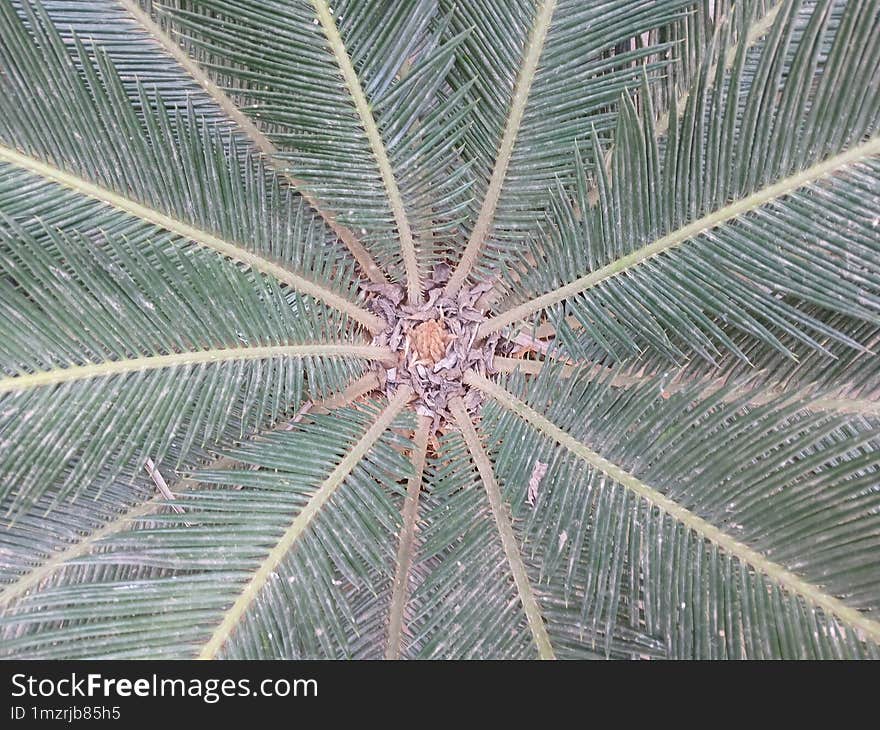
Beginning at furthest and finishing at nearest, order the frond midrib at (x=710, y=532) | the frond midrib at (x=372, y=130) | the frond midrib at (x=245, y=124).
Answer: the frond midrib at (x=245, y=124) < the frond midrib at (x=372, y=130) < the frond midrib at (x=710, y=532)

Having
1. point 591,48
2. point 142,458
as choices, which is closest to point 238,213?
point 142,458

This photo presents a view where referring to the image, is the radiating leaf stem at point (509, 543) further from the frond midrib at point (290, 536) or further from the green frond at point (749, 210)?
the green frond at point (749, 210)

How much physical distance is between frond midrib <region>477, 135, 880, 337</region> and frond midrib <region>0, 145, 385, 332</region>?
0.49 metres

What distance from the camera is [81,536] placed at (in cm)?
125

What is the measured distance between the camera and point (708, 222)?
1.12 metres

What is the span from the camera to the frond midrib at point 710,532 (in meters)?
0.90

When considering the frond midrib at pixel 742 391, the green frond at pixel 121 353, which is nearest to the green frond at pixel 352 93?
the green frond at pixel 121 353

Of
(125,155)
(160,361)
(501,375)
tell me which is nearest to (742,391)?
(501,375)

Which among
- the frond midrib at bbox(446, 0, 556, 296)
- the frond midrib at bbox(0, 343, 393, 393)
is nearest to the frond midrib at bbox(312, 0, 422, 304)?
the frond midrib at bbox(446, 0, 556, 296)

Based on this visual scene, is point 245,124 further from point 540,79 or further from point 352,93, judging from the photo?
point 540,79

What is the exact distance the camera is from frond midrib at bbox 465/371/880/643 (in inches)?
35.5

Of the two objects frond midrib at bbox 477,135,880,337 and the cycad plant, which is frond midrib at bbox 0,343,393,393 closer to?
the cycad plant

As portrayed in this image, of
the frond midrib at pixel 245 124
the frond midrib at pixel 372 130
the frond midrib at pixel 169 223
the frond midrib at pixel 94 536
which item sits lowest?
the frond midrib at pixel 94 536

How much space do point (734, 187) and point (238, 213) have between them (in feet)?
2.97
